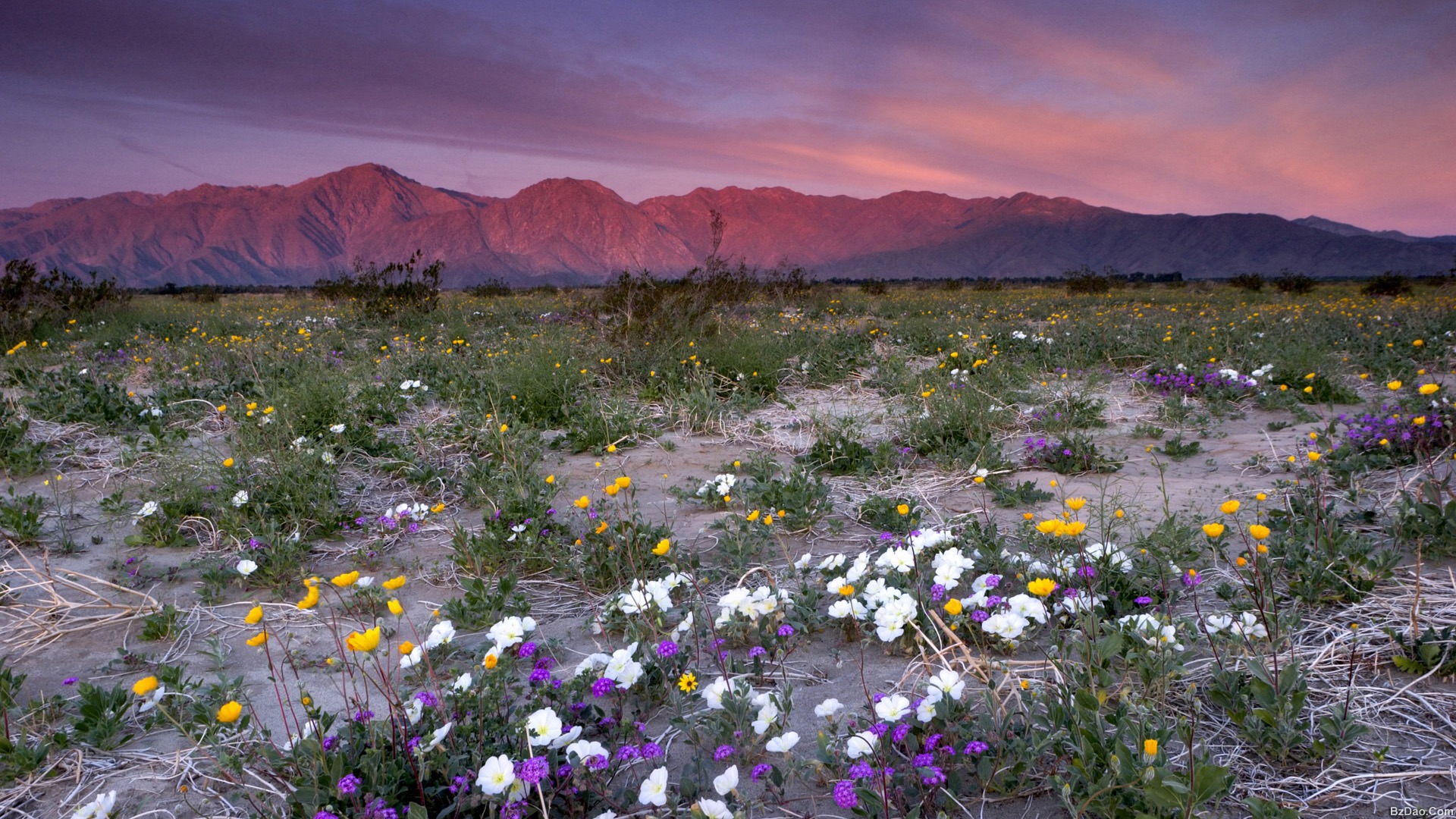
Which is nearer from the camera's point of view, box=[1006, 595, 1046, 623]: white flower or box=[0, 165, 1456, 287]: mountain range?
box=[1006, 595, 1046, 623]: white flower

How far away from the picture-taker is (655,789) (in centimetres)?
152

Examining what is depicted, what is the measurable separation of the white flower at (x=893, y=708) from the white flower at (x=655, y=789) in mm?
523

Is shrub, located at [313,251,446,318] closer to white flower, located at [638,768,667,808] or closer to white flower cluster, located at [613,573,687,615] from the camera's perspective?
white flower cluster, located at [613,573,687,615]

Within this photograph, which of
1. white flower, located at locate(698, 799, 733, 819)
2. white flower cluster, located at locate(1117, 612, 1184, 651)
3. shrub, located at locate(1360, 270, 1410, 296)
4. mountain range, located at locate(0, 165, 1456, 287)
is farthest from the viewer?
mountain range, located at locate(0, 165, 1456, 287)

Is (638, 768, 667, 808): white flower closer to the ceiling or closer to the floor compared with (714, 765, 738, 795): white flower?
closer to the floor

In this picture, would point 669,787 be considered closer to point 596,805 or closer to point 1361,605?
point 596,805

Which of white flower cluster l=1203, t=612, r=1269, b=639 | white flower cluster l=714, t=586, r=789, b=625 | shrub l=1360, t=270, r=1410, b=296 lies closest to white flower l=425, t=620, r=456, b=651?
white flower cluster l=714, t=586, r=789, b=625

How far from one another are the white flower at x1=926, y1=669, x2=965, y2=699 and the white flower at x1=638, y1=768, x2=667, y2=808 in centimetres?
73

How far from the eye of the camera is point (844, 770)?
1.71 m

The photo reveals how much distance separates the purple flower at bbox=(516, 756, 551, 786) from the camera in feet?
4.77

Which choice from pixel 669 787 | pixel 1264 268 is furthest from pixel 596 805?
pixel 1264 268

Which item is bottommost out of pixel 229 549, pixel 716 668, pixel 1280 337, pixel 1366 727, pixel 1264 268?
pixel 229 549

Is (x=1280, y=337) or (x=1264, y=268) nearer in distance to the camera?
(x=1280, y=337)

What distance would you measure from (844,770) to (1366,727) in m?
1.26
